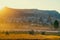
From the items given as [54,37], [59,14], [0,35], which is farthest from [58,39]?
[0,35]

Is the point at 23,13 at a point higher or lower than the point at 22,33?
higher

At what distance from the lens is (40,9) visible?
5.22 meters

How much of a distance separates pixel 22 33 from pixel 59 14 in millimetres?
938

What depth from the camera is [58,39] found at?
5.15 m

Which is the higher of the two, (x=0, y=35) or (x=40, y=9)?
(x=40, y=9)

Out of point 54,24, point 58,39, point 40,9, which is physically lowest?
point 58,39

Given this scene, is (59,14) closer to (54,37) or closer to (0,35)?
(54,37)

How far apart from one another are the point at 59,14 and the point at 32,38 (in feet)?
2.68
